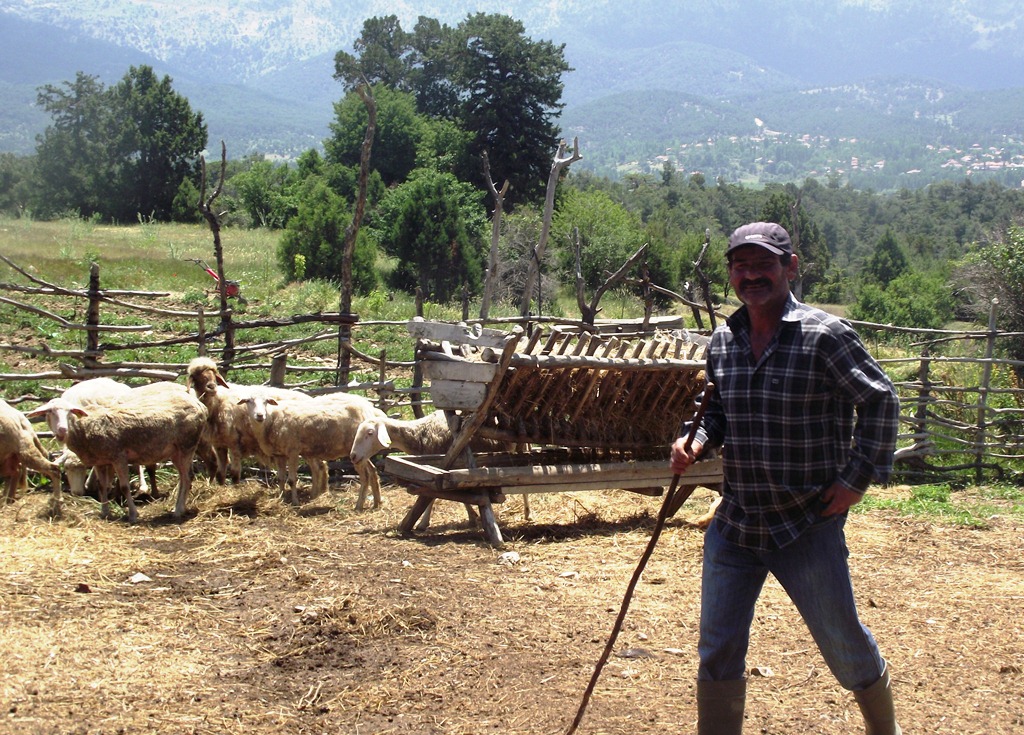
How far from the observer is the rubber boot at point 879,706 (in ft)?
12.7

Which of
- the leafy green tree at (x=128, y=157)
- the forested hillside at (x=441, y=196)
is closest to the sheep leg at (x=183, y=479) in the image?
the forested hillside at (x=441, y=196)

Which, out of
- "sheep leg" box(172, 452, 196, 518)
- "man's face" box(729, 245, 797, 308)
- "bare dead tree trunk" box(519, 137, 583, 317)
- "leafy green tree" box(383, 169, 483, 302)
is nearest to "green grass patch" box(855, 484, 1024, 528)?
"bare dead tree trunk" box(519, 137, 583, 317)

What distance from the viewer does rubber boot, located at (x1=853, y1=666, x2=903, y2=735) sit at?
3877 millimetres

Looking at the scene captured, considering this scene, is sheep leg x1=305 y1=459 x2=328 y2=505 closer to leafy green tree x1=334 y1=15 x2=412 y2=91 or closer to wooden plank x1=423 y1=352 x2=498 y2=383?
wooden plank x1=423 y1=352 x2=498 y2=383

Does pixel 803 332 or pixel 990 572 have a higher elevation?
pixel 803 332

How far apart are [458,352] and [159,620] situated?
3579 millimetres

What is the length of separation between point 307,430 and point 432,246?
76.4ft

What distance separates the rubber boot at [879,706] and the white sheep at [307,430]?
6464mm

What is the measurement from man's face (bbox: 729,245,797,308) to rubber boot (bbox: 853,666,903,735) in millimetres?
1466

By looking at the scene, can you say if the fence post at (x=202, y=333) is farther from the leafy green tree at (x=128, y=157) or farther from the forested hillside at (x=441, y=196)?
the leafy green tree at (x=128, y=157)

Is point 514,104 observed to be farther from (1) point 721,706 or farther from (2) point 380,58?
(1) point 721,706

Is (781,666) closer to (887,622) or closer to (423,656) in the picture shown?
(887,622)

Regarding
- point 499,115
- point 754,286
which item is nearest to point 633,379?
point 754,286

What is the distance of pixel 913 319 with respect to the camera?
4719 cm
